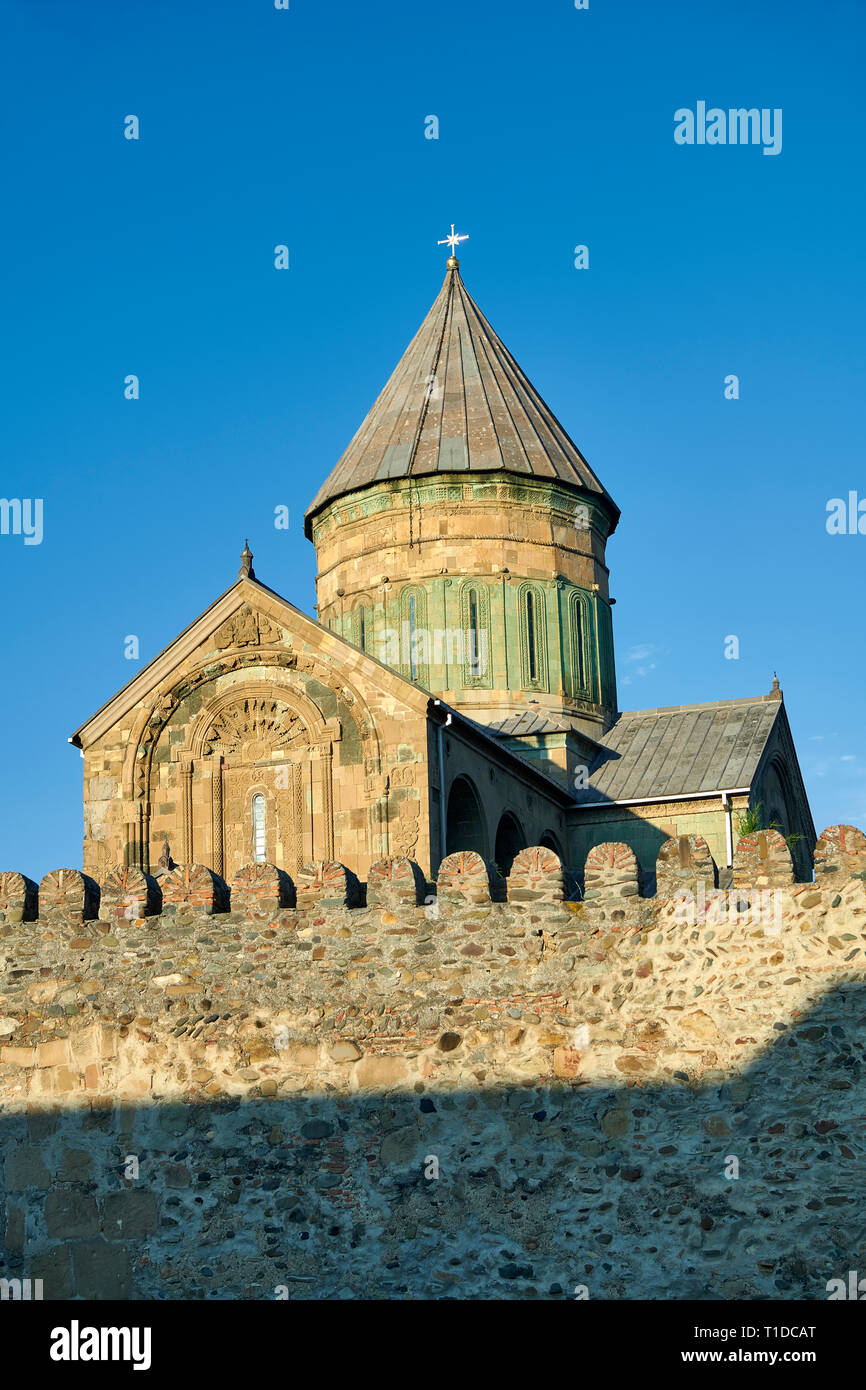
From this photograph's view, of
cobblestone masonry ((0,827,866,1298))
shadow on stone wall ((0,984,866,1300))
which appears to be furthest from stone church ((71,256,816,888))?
shadow on stone wall ((0,984,866,1300))

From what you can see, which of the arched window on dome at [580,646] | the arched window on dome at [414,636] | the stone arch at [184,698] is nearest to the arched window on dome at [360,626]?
the arched window on dome at [414,636]

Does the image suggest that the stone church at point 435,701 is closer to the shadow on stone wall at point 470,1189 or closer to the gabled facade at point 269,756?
the gabled facade at point 269,756

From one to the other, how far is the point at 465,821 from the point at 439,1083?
8289mm

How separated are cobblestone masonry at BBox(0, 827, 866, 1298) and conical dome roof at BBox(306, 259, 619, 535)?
41.9 feet

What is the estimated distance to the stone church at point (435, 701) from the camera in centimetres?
1794

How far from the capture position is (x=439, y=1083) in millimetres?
11062

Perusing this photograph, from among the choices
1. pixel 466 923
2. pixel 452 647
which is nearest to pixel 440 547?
pixel 452 647

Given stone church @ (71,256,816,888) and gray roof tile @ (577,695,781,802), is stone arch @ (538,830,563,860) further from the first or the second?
gray roof tile @ (577,695,781,802)

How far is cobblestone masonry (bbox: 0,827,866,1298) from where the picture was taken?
1021cm

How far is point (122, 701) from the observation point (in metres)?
18.6

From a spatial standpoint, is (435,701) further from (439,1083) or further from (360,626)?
(439,1083)

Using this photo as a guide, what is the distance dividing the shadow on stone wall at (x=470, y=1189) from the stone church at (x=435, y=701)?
595cm

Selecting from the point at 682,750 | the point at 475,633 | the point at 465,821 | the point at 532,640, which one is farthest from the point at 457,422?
the point at 465,821
